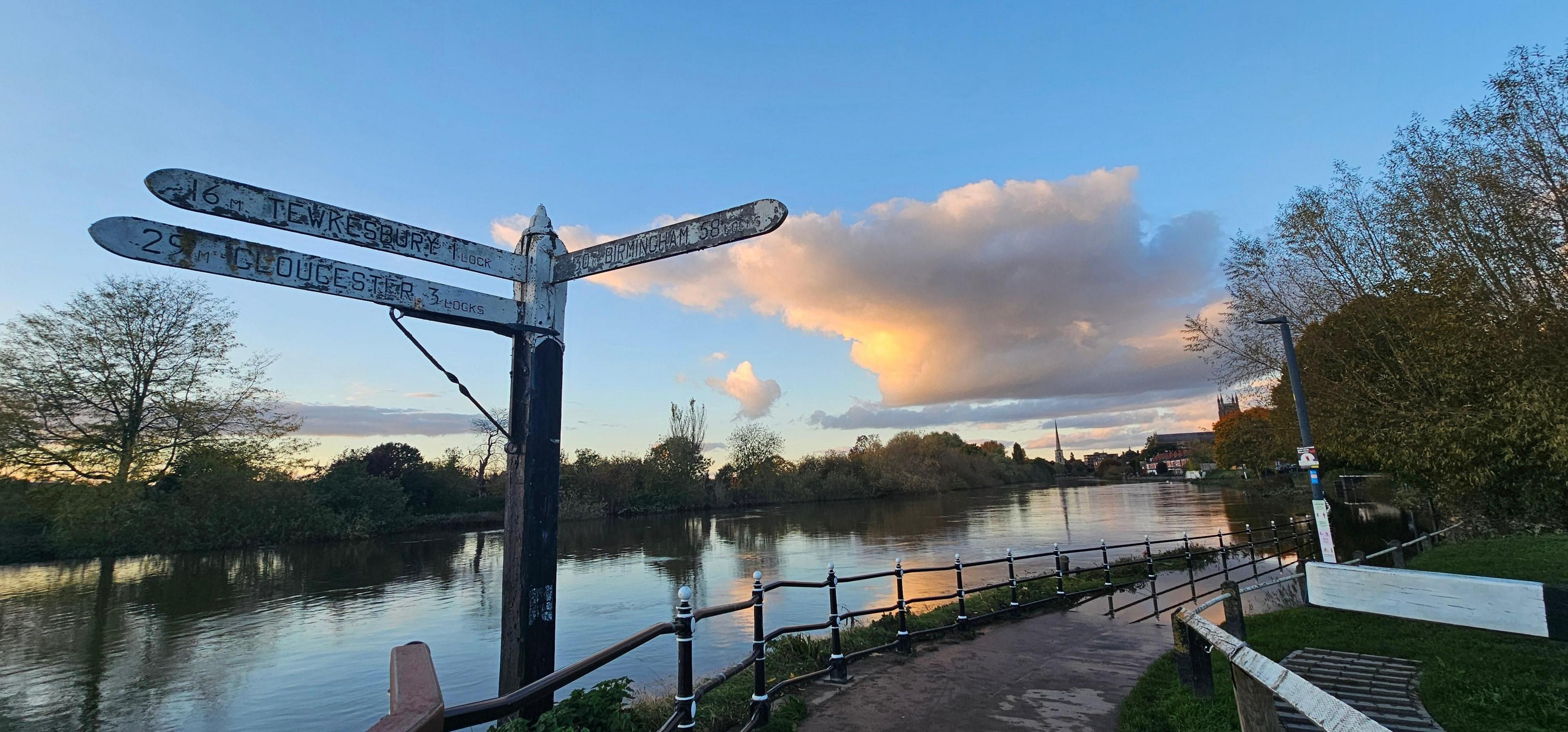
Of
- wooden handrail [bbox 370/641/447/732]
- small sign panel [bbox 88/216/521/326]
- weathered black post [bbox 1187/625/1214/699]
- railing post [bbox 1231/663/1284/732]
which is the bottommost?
weathered black post [bbox 1187/625/1214/699]

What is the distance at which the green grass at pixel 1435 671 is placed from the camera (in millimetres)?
5102

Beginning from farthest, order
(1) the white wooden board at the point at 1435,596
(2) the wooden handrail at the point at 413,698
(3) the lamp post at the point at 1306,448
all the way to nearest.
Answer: (3) the lamp post at the point at 1306,448 < (1) the white wooden board at the point at 1435,596 < (2) the wooden handrail at the point at 413,698

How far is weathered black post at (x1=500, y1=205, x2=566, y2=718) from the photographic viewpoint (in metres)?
4.21

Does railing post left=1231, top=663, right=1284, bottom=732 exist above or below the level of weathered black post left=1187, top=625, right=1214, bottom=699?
above

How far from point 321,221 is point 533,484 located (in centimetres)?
193

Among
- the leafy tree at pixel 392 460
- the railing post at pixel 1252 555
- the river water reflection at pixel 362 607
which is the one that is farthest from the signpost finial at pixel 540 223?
the leafy tree at pixel 392 460

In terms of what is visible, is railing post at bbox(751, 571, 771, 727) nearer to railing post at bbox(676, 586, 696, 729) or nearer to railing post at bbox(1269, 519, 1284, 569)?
railing post at bbox(676, 586, 696, 729)

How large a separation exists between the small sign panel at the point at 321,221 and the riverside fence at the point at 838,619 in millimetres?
2507

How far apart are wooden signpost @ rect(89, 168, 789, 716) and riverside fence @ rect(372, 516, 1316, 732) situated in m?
0.58

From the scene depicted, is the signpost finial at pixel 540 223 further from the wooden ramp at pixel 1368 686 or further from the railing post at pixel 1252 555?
the railing post at pixel 1252 555

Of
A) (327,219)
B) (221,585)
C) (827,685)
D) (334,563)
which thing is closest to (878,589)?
(827,685)

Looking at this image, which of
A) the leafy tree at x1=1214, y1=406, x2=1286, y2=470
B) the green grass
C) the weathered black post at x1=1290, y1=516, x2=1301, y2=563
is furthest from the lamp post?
the leafy tree at x1=1214, y1=406, x2=1286, y2=470

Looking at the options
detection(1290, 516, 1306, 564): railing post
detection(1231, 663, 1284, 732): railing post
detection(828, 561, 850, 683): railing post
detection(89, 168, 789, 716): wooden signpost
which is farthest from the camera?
detection(1290, 516, 1306, 564): railing post

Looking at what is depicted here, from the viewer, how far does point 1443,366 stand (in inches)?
477
